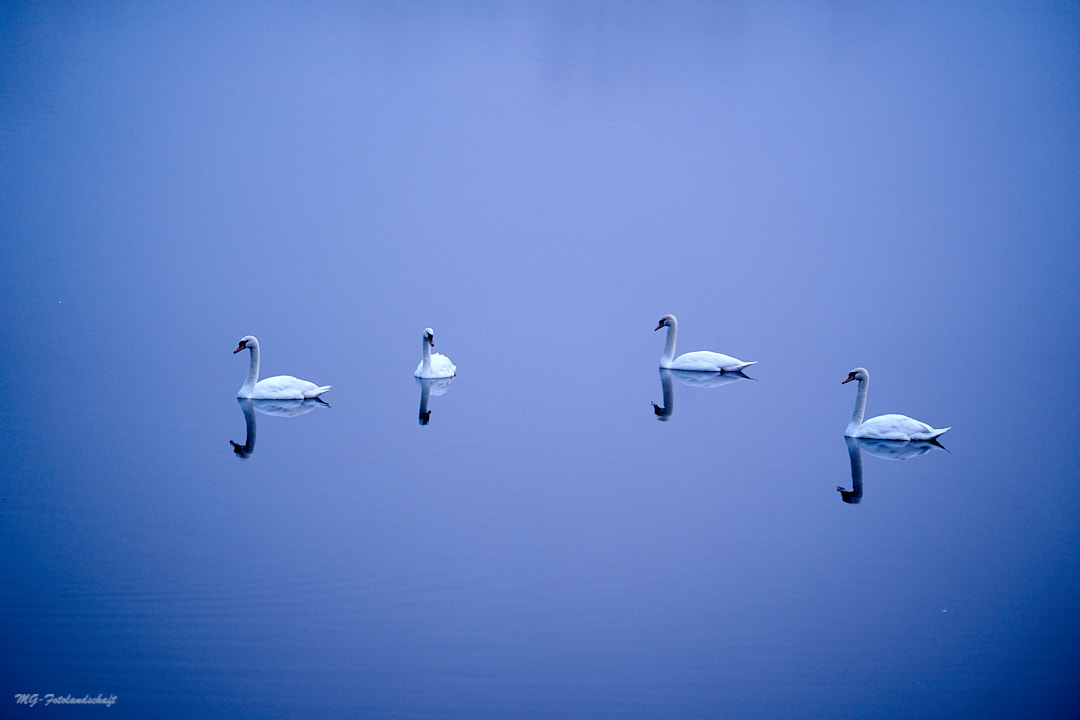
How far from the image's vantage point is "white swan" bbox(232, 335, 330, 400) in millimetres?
→ 11672

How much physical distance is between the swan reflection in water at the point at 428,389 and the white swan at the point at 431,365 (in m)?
0.08

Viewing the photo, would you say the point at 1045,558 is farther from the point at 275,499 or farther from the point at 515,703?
the point at 275,499

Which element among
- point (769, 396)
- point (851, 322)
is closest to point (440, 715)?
point (769, 396)

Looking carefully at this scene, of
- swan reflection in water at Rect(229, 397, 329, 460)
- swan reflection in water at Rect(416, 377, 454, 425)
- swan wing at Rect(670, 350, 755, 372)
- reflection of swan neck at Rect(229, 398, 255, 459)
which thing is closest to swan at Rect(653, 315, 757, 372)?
swan wing at Rect(670, 350, 755, 372)

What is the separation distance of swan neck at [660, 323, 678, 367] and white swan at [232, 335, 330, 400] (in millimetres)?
5550

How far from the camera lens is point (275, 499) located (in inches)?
320

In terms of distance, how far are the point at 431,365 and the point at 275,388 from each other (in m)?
2.42

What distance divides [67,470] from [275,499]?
1.84 meters

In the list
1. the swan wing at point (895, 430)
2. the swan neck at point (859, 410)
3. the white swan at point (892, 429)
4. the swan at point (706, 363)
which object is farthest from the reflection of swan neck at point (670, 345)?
the swan wing at point (895, 430)

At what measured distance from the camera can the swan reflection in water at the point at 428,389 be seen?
11438 millimetres

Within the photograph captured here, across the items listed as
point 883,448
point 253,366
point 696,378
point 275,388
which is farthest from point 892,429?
point 253,366

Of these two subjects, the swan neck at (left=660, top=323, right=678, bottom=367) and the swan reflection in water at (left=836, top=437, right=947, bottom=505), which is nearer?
the swan reflection in water at (left=836, top=437, right=947, bottom=505)

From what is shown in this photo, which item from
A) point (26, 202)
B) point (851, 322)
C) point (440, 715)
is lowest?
point (440, 715)

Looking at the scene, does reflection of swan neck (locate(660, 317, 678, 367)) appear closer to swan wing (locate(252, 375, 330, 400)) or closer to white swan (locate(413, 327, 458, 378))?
white swan (locate(413, 327, 458, 378))
